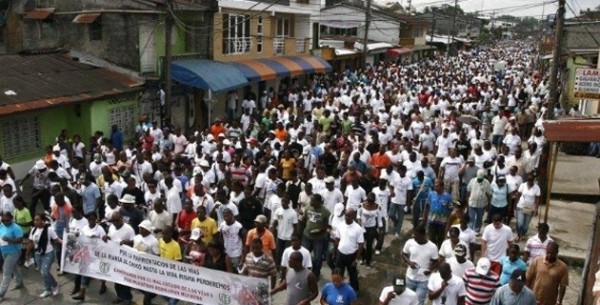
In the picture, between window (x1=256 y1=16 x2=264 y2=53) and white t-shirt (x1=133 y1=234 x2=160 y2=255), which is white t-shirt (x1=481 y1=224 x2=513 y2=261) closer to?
white t-shirt (x1=133 y1=234 x2=160 y2=255)

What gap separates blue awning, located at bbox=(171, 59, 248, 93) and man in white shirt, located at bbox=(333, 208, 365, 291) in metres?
12.1

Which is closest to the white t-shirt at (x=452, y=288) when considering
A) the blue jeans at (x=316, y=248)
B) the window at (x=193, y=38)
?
the blue jeans at (x=316, y=248)

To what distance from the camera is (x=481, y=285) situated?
274 inches

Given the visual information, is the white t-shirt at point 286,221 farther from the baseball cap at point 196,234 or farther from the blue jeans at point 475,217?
the blue jeans at point 475,217

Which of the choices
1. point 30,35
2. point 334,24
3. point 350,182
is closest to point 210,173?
point 350,182

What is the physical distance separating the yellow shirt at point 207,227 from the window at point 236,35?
1516 centimetres

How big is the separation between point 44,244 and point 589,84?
38.6 feet

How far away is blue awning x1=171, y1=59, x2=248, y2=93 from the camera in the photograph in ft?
65.5

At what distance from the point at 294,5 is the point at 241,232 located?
74.3 ft

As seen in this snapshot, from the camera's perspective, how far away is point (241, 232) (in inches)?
338

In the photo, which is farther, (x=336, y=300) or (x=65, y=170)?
(x=65, y=170)

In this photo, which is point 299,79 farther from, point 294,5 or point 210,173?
point 210,173

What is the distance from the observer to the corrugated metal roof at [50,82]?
14.7 meters

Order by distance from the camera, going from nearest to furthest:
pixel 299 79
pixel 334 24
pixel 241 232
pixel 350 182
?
pixel 241 232, pixel 350 182, pixel 299 79, pixel 334 24
